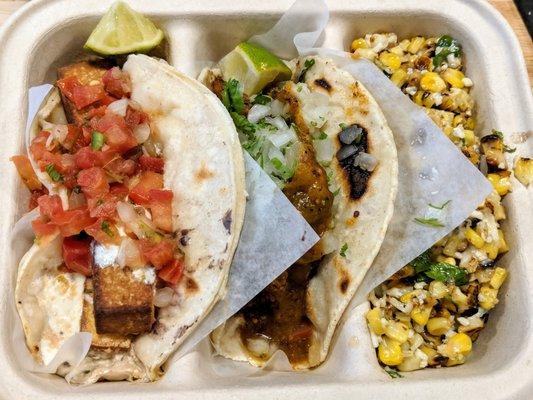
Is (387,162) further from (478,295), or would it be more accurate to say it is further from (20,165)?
(20,165)

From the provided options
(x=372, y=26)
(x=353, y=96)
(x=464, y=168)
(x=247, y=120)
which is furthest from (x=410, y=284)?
(x=372, y=26)

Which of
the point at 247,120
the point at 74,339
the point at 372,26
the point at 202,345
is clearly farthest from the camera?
the point at 372,26

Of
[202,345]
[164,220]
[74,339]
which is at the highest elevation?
[164,220]

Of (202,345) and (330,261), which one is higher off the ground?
(330,261)

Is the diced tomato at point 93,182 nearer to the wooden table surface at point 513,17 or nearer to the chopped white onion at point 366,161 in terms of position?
the chopped white onion at point 366,161

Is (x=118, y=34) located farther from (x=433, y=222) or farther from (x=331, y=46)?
(x=433, y=222)

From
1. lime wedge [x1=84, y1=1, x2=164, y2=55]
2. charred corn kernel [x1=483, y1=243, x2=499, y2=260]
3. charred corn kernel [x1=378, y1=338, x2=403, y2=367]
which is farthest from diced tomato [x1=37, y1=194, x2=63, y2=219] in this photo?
charred corn kernel [x1=483, y1=243, x2=499, y2=260]

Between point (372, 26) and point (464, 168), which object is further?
point (372, 26)
